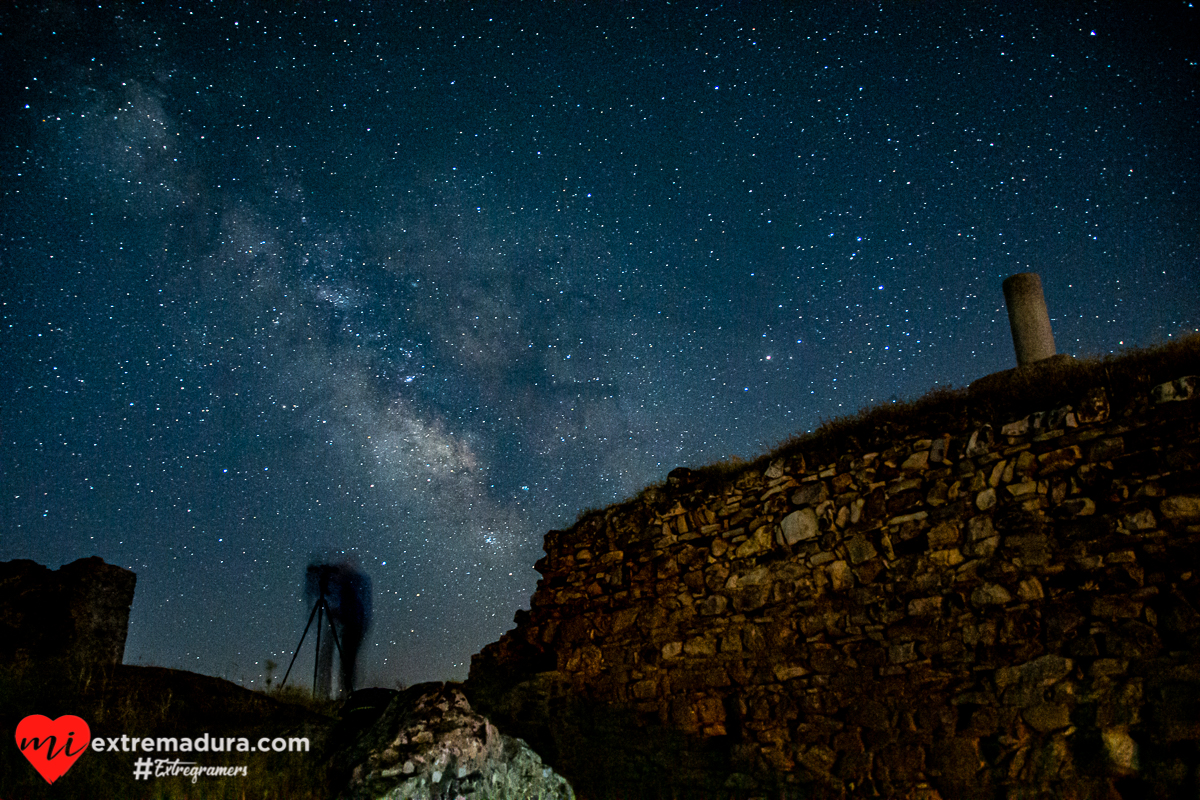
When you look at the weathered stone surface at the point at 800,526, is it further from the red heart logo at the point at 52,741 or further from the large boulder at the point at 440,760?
the red heart logo at the point at 52,741

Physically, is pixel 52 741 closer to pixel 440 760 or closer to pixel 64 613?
pixel 440 760

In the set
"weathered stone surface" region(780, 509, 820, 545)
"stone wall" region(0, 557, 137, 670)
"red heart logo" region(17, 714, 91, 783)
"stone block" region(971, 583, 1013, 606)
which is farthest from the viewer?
"stone wall" region(0, 557, 137, 670)

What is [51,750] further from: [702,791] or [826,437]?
[826,437]

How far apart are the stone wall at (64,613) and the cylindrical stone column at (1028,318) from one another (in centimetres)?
1225

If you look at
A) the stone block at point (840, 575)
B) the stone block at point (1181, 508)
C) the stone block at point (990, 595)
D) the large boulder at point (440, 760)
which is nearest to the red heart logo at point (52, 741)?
the large boulder at point (440, 760)

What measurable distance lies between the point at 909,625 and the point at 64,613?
10.4 metres

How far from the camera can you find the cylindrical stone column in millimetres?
8539

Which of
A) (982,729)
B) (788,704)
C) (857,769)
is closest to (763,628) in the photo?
(788,704)

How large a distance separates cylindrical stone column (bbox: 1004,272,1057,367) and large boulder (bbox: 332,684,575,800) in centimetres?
726

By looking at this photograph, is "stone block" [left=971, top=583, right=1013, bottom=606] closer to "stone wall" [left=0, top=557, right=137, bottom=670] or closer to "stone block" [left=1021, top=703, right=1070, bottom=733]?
"stone block" [left=1021, top=703, right=1070, bottom=733]

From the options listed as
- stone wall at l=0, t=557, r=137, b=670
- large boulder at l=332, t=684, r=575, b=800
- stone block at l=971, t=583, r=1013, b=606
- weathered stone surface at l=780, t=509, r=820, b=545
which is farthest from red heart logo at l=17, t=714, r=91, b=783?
stone block at l=971, t=583, r=1013, b=606

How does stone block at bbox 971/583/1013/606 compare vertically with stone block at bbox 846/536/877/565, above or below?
below

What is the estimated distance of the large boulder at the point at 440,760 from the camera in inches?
182

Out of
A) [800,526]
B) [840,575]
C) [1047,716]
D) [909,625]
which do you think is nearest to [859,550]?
[840,575]
